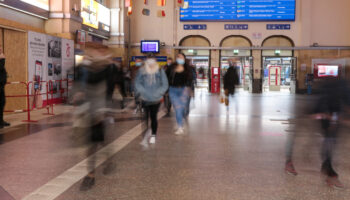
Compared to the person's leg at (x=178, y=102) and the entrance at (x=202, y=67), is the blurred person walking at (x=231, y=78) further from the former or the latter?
the entrance at (x=202, y=67)

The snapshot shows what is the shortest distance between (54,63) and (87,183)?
1174 cm

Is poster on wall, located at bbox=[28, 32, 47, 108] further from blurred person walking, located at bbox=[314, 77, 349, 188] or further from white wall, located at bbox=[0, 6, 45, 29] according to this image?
blurred person walking, located at bbox=[314, 77, 349, 188]

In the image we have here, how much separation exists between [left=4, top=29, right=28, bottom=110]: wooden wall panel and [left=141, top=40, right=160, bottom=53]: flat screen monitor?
51.2 feet

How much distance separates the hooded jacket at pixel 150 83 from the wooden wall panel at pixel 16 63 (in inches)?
275

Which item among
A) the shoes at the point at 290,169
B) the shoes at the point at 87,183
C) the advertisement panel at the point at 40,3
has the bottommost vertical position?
the shoes at the point at 87,183

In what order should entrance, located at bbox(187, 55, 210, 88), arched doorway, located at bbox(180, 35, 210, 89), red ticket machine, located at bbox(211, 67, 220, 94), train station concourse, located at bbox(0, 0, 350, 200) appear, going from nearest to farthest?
train station concourse, located at bbox(0, 0, 350, 200) → red ticket machine, located at bbox(211, 67, 220, 94) → arched doorway, located at bbox(180, 35, 210, 89) → entrance, located at bbox(187, 55, 210, 88)

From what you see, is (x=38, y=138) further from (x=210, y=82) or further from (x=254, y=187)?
(x=210, y=82)

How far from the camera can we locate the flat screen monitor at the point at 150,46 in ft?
94.0

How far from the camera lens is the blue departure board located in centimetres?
2850

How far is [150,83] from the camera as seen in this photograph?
7492mm

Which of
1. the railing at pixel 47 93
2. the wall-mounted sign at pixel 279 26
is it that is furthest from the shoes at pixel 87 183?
the wall-mounted sign at pixel 279 26

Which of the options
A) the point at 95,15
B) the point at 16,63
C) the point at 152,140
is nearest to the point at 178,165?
the point at 152,140

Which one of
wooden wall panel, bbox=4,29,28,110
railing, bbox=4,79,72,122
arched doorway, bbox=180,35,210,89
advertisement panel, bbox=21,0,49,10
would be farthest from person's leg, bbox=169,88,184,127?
arched doorway, bbox=180,35,210,89

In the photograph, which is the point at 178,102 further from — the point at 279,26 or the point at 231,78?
the point at 279,26
